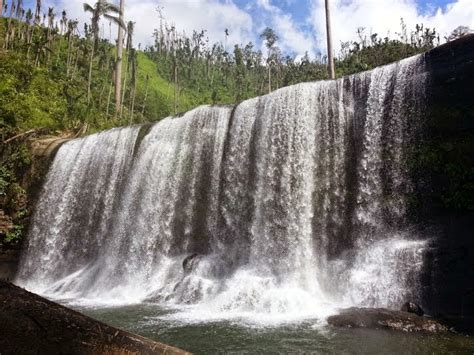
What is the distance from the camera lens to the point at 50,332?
1.96 m

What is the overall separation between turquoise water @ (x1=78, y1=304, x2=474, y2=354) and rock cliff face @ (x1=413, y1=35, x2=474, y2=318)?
234cm

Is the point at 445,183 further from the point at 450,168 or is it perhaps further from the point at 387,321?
the point at 387,321

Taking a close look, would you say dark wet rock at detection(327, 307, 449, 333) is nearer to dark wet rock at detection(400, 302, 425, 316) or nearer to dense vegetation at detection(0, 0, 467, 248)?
dark wet rock at detection(400, 302, 425, 316)

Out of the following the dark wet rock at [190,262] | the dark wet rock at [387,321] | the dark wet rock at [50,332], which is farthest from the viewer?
the dark wet rock at [190,262]

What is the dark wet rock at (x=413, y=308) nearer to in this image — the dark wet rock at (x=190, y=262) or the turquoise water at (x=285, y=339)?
the turquoise water at (x=285, y=339)

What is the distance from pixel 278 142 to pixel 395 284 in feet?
20.8

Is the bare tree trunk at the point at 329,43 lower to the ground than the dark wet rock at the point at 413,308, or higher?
higher

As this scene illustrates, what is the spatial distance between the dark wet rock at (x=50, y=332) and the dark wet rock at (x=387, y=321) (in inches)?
290

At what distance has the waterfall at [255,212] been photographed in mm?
11688

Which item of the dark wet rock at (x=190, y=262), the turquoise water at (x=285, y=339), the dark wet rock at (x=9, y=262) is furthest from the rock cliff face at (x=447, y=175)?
the dark wet rock at (x=9, y=262)

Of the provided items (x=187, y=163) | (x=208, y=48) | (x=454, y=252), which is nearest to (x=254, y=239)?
(x=187, y=163)

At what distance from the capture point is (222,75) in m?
77.8

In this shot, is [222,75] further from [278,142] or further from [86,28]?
[278,142]

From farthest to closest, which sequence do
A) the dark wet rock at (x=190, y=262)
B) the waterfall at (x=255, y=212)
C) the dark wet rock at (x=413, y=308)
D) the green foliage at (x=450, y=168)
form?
the dark wet rock at (x=190, y=262), the waterfall at (x=255, y=212), the green foliage at (x=450, y=168), the dark wet rock at (x=413, y=308)
